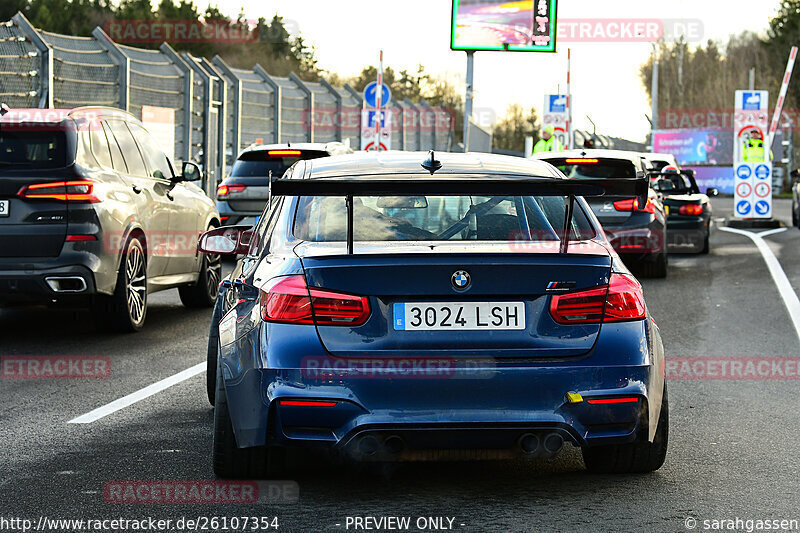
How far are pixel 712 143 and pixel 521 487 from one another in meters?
58.8

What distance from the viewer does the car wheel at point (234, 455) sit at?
5484 mm

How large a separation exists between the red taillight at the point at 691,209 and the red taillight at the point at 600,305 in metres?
14.6

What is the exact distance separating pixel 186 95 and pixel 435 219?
22.5 meters

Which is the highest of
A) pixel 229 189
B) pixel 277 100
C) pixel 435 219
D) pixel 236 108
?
pixel 277 100

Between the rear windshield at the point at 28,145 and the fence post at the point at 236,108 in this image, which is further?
the fence post at the point at 236,108

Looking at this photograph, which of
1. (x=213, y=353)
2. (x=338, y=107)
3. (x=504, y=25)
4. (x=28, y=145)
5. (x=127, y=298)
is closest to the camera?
(x=213, y=353)

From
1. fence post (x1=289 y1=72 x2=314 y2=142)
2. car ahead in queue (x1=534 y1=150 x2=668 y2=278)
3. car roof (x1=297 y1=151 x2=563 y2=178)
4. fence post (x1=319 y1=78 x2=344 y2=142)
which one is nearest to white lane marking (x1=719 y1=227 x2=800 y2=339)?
car ahead in queue (x1=534 y1=150 x2=668 y2=278)

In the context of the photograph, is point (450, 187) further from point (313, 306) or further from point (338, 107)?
point (338, 107)

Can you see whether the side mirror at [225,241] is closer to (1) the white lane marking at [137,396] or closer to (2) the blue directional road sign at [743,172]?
(1) the white lane marking at [137,396]

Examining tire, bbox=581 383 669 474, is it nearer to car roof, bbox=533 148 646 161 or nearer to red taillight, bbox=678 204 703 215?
car roof, bbox=533 148 646 161

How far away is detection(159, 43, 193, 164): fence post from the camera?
89.5 ft

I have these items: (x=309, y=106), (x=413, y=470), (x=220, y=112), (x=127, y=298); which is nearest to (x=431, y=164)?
(x=413, y=470)

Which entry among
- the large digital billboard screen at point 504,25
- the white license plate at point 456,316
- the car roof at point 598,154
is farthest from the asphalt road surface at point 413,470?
the large digital billboard screen at point 504,25

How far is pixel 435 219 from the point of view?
18.8 feet
